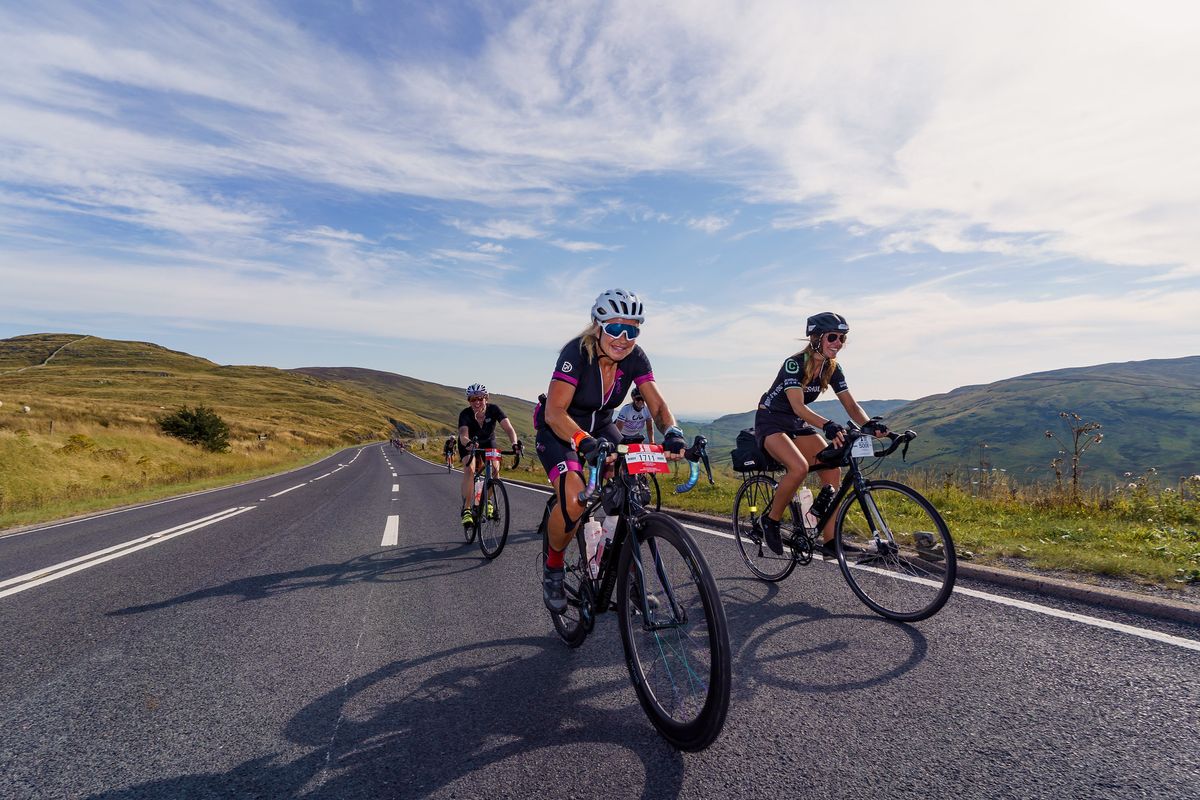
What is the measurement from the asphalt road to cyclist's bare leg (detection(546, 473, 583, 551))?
742 mm

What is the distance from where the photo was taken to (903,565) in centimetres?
468

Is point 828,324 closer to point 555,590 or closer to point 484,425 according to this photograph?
point 555,590

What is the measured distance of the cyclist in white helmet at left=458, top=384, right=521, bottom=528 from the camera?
788 cm

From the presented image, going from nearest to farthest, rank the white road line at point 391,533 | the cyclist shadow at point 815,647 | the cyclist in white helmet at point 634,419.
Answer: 1. the cyclist shadow at point 815,647
2. the white road line at point 391,533
3. the cyclist in white helmet at point 634,419

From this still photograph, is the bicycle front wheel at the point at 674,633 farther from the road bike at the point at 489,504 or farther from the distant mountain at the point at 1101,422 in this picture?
the distant mountain at the point at 1101,422

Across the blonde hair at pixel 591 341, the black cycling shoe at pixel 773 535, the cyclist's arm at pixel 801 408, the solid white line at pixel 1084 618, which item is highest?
the blonde hair at pixel 591 341

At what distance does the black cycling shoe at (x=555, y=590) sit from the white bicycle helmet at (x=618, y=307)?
1.78 meters

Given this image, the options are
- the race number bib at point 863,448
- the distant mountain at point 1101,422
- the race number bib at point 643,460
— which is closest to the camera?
the race number bib at point 643,460

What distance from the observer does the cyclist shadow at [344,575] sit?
17.7ft

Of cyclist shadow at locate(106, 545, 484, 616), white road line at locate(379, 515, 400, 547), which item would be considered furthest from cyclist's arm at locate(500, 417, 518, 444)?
white road line at locate(379, 515, 400, 547)

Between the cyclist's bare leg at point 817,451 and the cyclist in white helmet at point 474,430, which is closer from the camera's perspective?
the cyclist's bare leg at point 817,451

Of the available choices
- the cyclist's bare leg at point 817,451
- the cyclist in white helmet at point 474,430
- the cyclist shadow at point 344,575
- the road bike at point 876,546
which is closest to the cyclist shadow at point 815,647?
the road bike at point 876,546

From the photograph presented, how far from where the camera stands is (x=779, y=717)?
9.13 feet

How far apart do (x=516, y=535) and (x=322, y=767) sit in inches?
229
